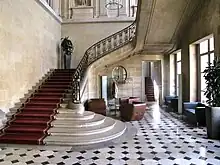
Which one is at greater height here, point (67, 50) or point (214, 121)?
point (67, 50)

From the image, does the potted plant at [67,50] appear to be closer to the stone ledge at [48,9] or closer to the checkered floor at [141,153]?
the stone ledge at [48,9]

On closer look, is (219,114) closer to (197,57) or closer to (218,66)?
(218,66)

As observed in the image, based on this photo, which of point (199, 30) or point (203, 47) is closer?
point (199, 30)

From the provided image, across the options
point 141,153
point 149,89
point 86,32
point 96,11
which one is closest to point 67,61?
point 86,32

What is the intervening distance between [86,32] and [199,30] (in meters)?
6.11

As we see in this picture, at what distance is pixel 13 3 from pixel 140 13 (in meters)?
4.02

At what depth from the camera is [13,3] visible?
705cm

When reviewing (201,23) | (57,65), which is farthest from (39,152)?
(57,65)

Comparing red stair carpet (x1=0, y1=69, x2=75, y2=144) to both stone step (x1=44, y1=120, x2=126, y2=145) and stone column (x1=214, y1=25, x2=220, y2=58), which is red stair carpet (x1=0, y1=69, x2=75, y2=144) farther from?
stone column (x1=214, y1=25, x2=220, y2=58)

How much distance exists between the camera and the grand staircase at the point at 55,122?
5477mm

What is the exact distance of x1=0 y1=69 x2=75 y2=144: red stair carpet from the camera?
559 cm

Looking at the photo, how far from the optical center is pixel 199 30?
26.0 feet

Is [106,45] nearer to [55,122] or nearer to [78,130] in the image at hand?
[55,122]

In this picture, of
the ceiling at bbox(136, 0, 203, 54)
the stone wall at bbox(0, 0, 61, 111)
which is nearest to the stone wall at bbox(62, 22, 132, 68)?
the stone wall at bbox(0, 0, 61, 111)
